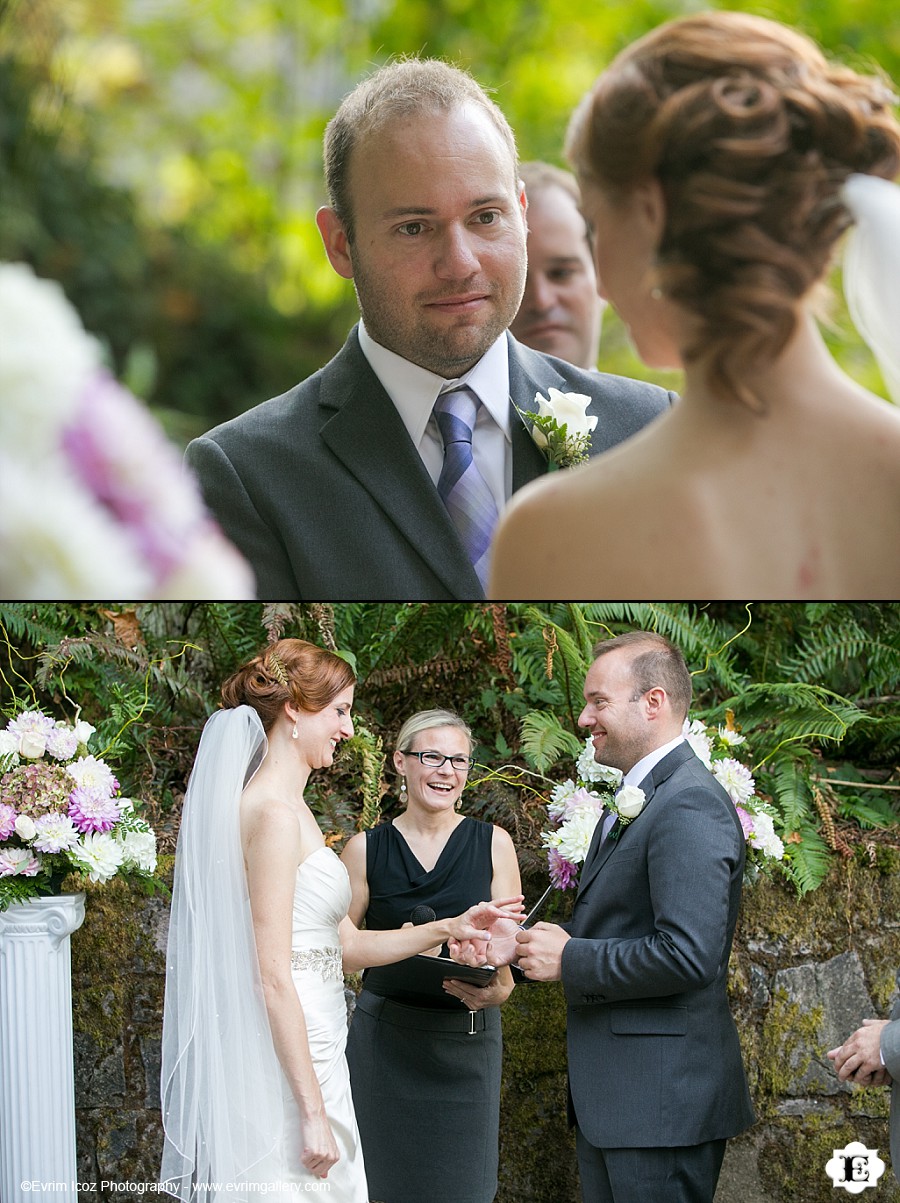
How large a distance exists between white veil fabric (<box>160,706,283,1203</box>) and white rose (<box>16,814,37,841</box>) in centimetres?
42

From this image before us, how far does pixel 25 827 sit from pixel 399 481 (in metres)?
1.50

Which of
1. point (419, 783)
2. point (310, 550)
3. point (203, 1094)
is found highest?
point (310, 550)

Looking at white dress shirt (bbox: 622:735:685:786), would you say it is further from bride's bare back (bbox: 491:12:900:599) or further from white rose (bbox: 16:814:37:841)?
white rose (bbox: 16:814:37:841)

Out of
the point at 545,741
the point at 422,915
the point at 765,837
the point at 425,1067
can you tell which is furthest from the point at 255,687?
the point at 765,837

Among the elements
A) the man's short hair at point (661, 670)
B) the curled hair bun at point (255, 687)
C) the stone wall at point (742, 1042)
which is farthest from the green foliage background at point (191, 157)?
the stone wall at point (742, 1042)

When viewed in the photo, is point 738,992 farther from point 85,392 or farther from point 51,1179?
point 85,392

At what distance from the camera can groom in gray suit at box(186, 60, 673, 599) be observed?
2.34 meters

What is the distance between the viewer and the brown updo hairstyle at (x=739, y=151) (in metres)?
2.22

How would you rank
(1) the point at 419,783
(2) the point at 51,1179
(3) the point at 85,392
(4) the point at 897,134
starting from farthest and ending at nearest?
(1) the point at 419,783 < (2) the point at 51,1179 < (3) the point at 85,392 < (4) the point at 897,134

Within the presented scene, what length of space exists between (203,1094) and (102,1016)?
3.22 ft

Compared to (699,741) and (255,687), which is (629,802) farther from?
(255,687)

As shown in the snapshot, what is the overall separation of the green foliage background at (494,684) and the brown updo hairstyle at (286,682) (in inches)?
17.3

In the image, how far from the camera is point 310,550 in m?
2.51

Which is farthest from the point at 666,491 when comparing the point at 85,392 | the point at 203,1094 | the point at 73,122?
the point at 203,1094
